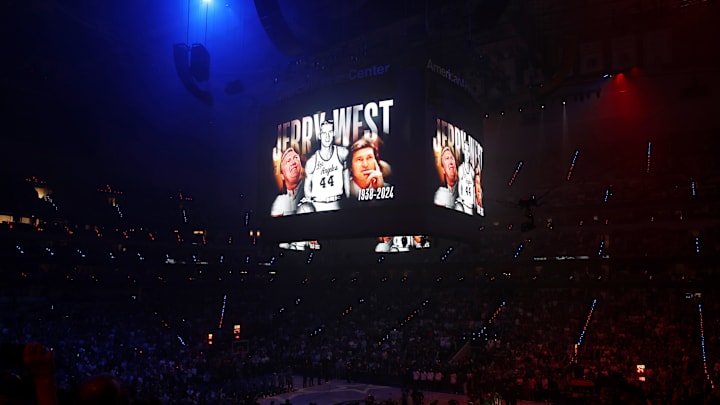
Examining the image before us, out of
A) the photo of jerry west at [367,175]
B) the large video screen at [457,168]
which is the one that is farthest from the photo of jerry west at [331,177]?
the large video screen at [457,168]

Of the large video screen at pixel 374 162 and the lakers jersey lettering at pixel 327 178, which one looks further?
the lakers jersey lettering at pixel 327 178

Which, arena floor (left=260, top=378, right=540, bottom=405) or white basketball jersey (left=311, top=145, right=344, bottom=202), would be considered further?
arena floor (left=260, top=378, right=540, bottom=405)

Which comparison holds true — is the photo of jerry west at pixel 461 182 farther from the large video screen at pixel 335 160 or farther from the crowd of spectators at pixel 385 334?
the crowd of spectators at pixel 385 334

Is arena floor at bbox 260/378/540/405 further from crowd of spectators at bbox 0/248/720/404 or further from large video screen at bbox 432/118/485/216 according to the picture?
large video screen at bbox 432/118/485/216

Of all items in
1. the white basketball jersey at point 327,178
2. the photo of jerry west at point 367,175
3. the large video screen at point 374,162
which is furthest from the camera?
the white basketball jersey at point 327,178

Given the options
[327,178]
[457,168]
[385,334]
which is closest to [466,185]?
[457,168]

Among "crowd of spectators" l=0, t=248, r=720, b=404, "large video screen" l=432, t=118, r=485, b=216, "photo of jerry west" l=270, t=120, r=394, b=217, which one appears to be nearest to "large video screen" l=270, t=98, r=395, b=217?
"photo of jerry west" l=270, t=120, r=394, b=217

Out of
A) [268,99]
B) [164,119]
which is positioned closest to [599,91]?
[268,99]

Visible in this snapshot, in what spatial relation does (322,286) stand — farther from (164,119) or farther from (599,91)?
(599,91)

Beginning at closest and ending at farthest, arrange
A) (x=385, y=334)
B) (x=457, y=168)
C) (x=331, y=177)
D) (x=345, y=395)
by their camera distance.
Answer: (x=331, y=177) → (x=457, y=168) → (x=345, y=395) → (x=385, y=334)

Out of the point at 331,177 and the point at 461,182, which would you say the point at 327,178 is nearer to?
the point at 331,177

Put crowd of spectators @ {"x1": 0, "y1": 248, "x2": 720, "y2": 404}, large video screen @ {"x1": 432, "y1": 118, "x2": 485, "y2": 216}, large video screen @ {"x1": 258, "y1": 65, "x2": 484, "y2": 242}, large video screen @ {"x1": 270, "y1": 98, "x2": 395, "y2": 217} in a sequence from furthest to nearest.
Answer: crowd of spectators @ {"x1": 0, "y1": 248, "x2": 720, "y2": 404} → large video screen @ {"x1": 432, "y1": 118, "x2": 485, "y2": 216} → large video screen @ {"x1": 270, "y1": 98, "x2": 395, "y2": 217} → large video screen @ {"x1": 258, "y1": 65, "x2": 484, "y2": 242}

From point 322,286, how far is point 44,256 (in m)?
17.0

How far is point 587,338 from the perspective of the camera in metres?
25.9
